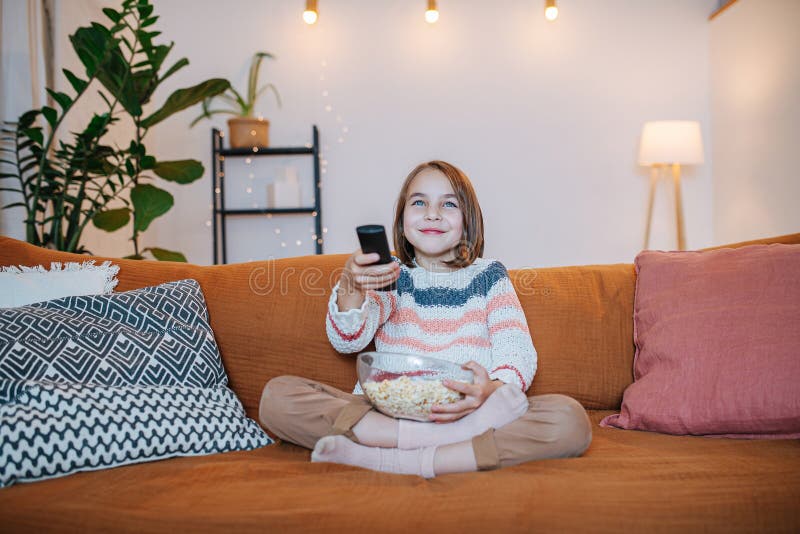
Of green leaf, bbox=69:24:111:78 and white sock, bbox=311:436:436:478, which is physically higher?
green leaf, bbox=69:24:111:78

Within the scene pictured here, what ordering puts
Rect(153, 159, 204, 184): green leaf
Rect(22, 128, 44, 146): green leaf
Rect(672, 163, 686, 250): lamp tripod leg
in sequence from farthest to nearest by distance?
Rect(672, 163, 686, 250): lamp tripod leg → Rect(153, 159, 204, 184): green leaf → Rect(22, 128, 44, 146): green leaf

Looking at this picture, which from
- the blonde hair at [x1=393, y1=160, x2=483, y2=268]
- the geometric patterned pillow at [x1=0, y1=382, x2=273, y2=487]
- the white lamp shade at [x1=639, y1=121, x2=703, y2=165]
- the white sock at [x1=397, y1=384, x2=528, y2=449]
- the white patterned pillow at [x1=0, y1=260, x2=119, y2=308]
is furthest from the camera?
the white lamp shade at [x1=639, y1=121, x2=703, y2=165]

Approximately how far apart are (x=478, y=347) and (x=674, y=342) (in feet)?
1.36

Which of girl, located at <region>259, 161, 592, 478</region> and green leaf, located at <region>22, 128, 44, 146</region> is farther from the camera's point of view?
green leaf, located at <region>22, 128, 44, 146</region>

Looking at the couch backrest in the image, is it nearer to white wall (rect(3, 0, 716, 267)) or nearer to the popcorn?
the popcorn

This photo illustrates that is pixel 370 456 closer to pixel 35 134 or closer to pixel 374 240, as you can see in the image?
pixel 374 240

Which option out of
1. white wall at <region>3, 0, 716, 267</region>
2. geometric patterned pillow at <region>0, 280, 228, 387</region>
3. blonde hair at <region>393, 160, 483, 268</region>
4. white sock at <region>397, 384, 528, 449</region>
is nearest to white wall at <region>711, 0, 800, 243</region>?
white wall at <region>3, 0, 716, 267</region>

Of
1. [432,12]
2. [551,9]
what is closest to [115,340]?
[432,12]

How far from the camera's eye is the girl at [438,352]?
1104mm

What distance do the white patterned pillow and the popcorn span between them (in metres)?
0.72

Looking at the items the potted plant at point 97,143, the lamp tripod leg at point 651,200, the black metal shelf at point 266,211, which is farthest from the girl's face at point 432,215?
the lamp tripod leg at point 651,200

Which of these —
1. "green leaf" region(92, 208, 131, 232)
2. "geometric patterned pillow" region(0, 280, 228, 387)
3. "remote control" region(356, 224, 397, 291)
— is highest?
"green leaf" region(92, 208, 131, 232)

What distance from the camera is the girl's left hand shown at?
112 centimetres

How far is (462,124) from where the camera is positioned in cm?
388
